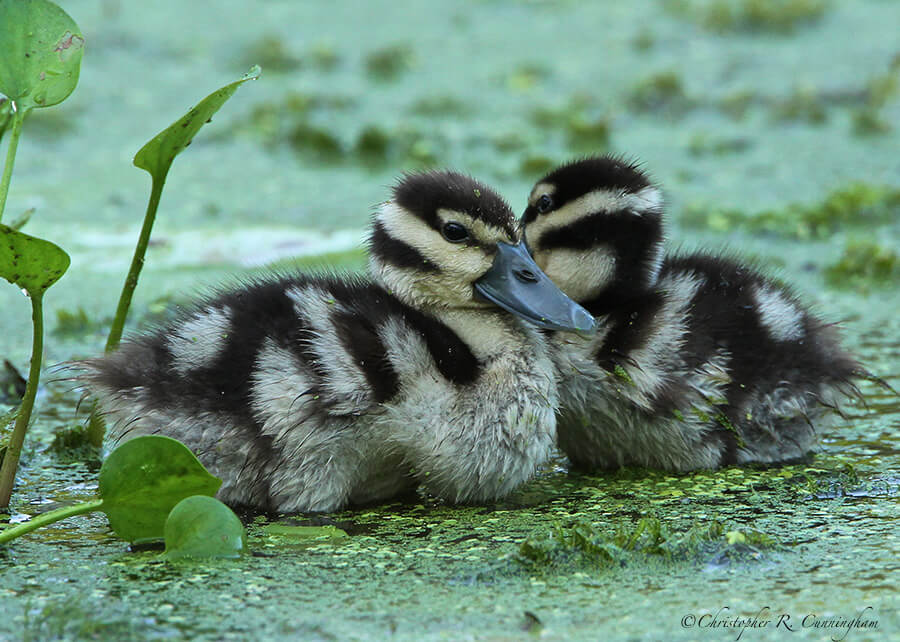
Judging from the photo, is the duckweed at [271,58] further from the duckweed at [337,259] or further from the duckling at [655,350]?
the duckling at [655,350]

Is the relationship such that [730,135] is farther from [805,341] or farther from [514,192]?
[805,341]

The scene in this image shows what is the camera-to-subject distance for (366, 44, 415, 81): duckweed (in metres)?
9.55

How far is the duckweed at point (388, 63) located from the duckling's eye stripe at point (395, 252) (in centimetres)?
611

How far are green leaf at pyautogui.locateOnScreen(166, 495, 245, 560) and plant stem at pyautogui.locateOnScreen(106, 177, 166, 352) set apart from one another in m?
0.79

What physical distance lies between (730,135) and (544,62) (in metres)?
2.05

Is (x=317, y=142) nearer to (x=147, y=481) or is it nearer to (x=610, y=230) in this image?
(x=610, y=230)

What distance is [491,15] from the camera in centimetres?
1077

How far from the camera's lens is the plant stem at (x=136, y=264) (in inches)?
133

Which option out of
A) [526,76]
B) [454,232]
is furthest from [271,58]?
[454,232]

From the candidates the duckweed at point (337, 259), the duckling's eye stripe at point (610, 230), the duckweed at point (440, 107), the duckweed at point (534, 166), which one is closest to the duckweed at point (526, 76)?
the duckweed at point (440, 107)

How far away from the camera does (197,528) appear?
113 inches

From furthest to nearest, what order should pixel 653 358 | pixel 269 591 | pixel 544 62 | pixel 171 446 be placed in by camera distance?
pixel 544 62 → pixel 653 358 → pixel 171 446 → pixel 269 591

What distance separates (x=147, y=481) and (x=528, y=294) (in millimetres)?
1105

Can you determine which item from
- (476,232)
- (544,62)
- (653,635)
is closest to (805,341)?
(476,232)
